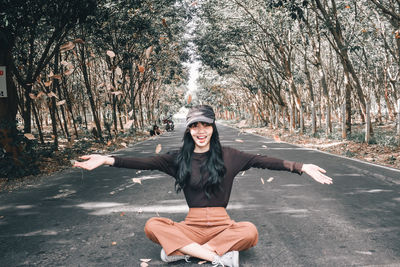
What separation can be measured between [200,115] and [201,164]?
1.60 ft

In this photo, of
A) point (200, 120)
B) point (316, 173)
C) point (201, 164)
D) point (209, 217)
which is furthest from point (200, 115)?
point (316, 173)

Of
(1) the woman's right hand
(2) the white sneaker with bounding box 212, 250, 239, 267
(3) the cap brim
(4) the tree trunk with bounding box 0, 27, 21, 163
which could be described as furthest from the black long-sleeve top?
(4) the tree trunk with bounding box 0, 27, 21, 163

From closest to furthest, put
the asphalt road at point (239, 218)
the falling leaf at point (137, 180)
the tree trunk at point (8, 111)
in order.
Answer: the asphalt road at point (239, 218), the falling leaf at point (137, 180), the tree trunk at point (8, 111)

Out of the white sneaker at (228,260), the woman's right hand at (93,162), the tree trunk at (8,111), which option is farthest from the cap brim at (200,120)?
the tree trunk at (8,111)

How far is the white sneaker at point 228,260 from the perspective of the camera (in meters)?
3.71

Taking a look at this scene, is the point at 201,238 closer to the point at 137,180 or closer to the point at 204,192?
the point at 204,192

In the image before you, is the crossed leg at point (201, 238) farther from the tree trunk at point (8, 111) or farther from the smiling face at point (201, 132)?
the tree trunk at point (8, 111)

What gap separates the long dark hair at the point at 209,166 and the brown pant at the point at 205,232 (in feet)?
0.82

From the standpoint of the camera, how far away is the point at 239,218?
5.51 metres

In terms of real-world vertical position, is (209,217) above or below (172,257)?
above

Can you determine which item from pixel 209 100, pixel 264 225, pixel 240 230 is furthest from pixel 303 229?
pixel 209 100

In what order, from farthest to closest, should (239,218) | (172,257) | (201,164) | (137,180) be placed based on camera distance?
(137,180), (239,218), (201,164), (172,257)

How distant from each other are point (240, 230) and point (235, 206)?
2369 mm

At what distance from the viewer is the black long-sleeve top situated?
3.95m
